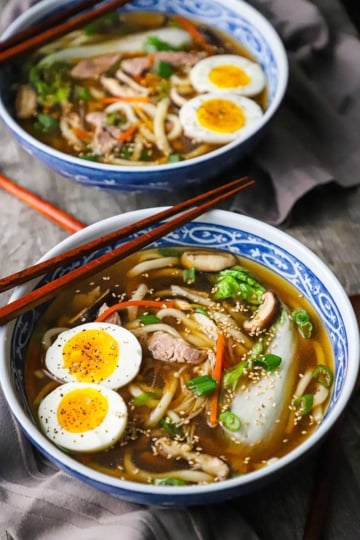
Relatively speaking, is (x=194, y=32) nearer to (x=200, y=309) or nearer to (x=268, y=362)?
(x=200, y=309)

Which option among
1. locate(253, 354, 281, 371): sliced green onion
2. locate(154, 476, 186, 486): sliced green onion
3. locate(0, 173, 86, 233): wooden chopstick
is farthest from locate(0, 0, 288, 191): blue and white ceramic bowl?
locate(154, 476, 186, 486): sliced green onion

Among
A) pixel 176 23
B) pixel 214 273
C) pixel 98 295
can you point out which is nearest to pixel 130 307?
pixel 98 295

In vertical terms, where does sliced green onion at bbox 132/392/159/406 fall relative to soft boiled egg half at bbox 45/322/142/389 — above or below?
below

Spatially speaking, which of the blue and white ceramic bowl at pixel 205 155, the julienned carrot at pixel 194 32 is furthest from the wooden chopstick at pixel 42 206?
the julienned carrot at pixel 194 32

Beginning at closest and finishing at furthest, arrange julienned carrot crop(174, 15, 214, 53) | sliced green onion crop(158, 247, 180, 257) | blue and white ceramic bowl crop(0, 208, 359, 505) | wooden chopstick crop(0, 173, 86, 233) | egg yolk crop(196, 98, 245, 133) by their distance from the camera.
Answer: blue and white ceramic bowl crop(0, 208, 359, 505) → sliced green onion crop(158, 247, 180, 257) → wooden chopstick crop(0, 173, 86, 233) → egg yolk crop(196, 98, 245, 133) → julienned carrot crop(174, 15, 214, 53)

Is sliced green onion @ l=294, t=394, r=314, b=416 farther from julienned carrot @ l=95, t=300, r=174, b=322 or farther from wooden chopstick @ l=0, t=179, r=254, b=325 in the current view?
wooden chopstick @ l=0, t=179, r=254, b=325

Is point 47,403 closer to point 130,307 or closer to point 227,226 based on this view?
point 130,307
